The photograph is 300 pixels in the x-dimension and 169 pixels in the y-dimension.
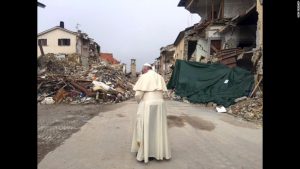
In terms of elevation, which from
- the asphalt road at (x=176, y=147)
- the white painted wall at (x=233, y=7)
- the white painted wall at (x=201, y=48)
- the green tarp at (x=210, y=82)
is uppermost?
the white painted wall at (x=233, y=7)

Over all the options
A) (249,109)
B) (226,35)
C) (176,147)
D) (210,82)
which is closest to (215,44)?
(226,35)

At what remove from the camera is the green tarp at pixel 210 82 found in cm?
1725

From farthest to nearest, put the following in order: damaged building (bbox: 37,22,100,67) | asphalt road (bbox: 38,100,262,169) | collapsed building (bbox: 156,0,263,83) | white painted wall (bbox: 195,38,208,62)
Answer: damaged building (bbox: 37,22,100,67) → white painted wall (bbox: 195,38,208,62) → collapsed building (bbox: 156,0,263,83) → asphalt road (bbox: 38,100,262,169)

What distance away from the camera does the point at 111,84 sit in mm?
25906

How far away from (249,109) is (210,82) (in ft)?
16.9

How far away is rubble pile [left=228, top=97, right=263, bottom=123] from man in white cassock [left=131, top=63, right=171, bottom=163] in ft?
23.3

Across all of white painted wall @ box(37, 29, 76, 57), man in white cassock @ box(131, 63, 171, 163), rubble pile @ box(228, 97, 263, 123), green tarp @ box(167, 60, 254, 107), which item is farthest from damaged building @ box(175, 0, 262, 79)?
white painted wall @ box(37, 29, 76, 57)

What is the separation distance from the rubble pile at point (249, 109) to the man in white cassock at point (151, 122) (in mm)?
7087

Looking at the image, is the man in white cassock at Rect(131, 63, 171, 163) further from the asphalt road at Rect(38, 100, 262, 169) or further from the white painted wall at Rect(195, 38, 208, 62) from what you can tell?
the white painted wall at Rect(195, 38, 208, 62)

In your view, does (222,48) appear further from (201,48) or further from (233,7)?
(233,7)

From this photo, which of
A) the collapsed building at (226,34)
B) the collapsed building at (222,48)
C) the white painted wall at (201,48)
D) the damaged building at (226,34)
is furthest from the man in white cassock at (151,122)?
the white painted wall at (201,48)

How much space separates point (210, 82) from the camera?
19.2m

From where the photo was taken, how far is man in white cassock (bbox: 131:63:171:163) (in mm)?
6383

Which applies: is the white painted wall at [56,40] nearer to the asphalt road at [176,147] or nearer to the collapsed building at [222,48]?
the collapsed building at [222,48]
